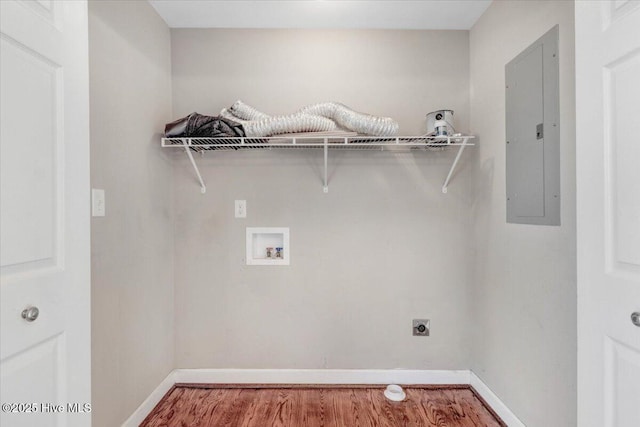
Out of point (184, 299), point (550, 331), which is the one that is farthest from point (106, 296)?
point (550, 331)

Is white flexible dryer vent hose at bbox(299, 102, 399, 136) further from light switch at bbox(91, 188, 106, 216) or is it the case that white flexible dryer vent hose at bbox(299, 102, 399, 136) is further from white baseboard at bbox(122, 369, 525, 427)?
white baseboard at bbox(122, 369, 525, 427)

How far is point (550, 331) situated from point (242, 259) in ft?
5.61

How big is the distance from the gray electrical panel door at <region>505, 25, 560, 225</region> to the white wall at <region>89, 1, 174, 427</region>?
78.3 inches

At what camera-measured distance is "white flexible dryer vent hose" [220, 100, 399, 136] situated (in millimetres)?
1802

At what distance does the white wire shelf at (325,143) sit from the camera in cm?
181

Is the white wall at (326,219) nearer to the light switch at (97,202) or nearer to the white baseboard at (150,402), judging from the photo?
the white baseboard at (150,402)

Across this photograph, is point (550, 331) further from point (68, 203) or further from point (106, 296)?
point (106, 296)

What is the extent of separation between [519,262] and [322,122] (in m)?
1.29

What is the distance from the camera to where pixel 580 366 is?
0.99 m

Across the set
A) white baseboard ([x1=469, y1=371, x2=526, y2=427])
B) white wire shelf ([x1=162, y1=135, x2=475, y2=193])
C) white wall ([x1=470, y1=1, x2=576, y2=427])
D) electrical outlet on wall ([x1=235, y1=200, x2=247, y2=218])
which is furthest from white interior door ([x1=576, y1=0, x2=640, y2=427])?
electrical outlet on wall ([x1=235, y1=200, x2=247, y2=218])

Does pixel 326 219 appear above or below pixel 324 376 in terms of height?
above

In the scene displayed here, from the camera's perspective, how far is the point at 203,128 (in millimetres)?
1785

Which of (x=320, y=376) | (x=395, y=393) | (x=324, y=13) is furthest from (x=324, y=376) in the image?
(x=324, y=13)

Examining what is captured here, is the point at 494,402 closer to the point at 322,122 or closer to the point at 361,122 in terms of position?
the point at 361,122
